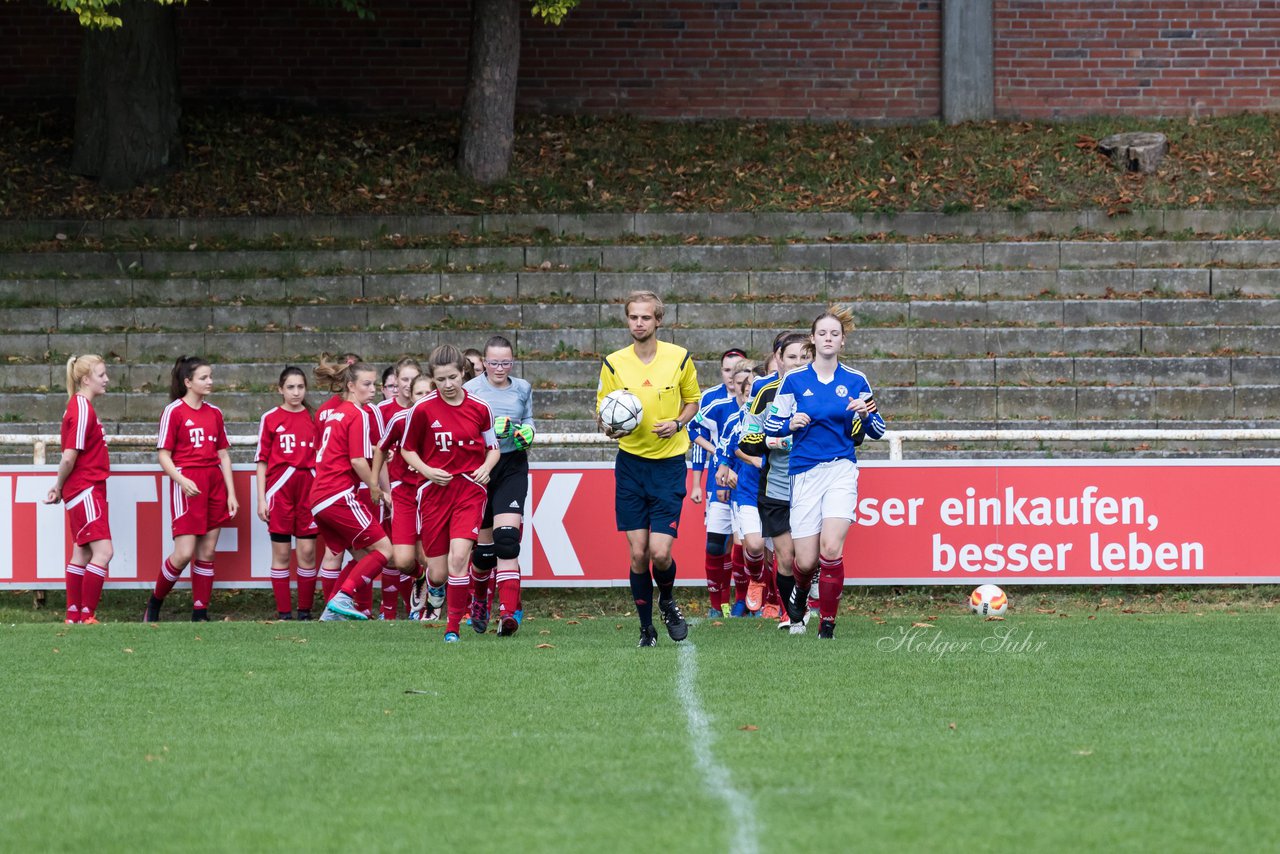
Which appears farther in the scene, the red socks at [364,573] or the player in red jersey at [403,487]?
the red socks at [364,573]

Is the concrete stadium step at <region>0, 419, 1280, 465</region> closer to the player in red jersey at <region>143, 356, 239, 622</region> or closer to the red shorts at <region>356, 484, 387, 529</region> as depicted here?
the player in red jersey at <region>143, 356, 239, 622</region>

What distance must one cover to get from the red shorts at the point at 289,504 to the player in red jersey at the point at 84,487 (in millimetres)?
1302

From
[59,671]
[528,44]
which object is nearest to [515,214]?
[528,44]

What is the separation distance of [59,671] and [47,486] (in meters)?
4.16

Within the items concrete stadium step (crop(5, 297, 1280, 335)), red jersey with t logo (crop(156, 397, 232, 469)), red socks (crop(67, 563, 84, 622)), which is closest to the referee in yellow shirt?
red jersey with t logo (crop(156, 397, 232, 469))

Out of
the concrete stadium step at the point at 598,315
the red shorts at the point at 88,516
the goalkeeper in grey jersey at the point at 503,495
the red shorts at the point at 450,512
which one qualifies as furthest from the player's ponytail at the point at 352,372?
the concrete stadium step at the point at 598,315

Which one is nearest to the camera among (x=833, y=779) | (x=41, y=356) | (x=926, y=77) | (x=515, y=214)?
(x=833, y=779)

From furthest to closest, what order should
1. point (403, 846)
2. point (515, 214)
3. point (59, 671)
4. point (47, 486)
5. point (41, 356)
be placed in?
point (515, 214), point (41, 356), point (47, 486), point (59, 671), point (403, 846)

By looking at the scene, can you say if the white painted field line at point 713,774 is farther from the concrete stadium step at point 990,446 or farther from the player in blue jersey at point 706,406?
the concrete stadium step at point 990,446

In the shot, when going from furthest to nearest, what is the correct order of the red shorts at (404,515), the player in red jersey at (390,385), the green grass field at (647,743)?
the player in red jersey at (390,385), the red shorts at (404,515), the green grass field at (647,743)

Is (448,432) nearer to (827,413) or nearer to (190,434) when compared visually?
(827,413)

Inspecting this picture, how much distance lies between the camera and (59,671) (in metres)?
9.45

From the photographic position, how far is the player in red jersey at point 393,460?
1229cm

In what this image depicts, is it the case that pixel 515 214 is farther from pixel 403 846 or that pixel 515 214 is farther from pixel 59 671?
pixel 403 846
